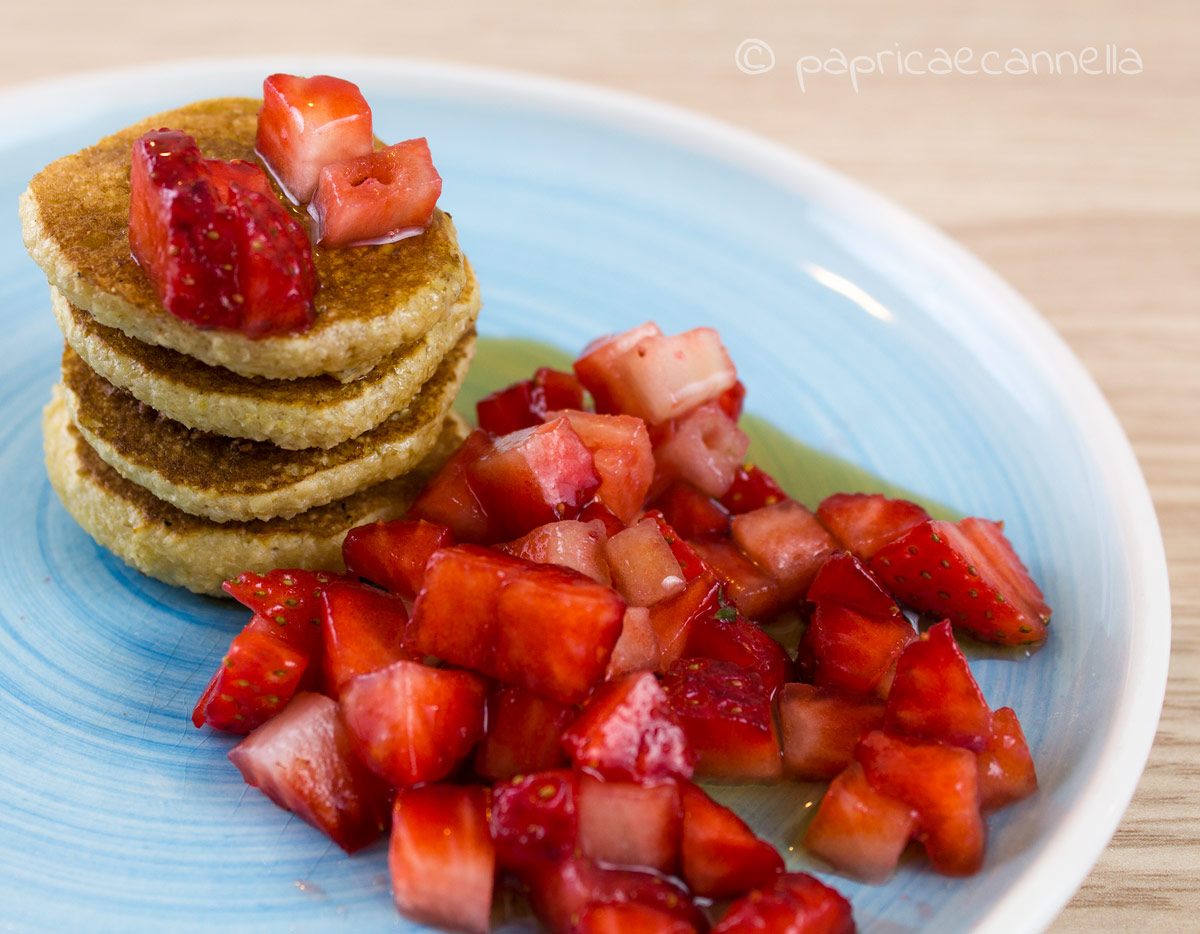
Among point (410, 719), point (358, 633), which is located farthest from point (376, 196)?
point (410, 719)

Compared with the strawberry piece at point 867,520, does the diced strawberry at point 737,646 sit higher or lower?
lower

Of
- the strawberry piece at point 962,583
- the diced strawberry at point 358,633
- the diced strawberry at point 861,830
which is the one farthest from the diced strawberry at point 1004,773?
the diced strawberry at point 358,633

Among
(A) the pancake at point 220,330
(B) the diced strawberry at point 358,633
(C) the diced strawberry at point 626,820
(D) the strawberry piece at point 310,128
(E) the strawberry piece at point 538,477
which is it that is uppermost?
(D) the strawberry piece at point 310,128

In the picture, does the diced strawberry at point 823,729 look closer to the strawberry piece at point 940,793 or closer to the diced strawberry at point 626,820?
the strawberry piece at point 940,793

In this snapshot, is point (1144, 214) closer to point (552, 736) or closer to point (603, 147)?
point (603, 147)

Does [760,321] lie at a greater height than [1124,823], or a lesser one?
greater

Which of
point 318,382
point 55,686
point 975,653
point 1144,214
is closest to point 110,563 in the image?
point 55,686
